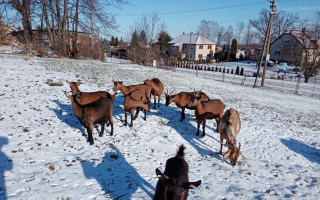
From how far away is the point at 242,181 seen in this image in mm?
5488

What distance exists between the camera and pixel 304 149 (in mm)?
8125

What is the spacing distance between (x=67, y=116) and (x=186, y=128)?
503cm

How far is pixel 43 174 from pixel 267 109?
13.1 metres

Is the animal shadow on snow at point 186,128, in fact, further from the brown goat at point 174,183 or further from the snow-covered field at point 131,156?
the brown goat at point 174,183

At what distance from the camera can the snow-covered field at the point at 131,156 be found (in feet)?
15.5

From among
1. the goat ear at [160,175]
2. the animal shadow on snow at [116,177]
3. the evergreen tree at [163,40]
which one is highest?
the evergreen tree at [163,40]

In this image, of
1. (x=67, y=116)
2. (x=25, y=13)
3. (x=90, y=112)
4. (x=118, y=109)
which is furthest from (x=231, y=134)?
(x=25, y=13)

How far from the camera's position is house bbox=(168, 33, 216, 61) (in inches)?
2603

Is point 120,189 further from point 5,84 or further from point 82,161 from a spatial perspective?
point 5,84

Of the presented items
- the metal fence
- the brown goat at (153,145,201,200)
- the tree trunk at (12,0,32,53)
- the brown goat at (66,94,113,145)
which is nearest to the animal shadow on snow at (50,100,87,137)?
the brown goat at (66,94,113,145)

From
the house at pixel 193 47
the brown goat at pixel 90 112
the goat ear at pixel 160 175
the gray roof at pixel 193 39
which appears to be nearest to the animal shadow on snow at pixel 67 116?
the brown goat at pixel 90 112

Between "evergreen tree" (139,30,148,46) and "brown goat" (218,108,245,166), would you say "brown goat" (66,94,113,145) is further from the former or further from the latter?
"evergreen tree" (139,30,148,46)

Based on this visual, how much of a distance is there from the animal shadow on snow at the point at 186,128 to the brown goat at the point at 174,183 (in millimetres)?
3020

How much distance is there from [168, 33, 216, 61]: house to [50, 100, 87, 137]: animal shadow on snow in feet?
189
